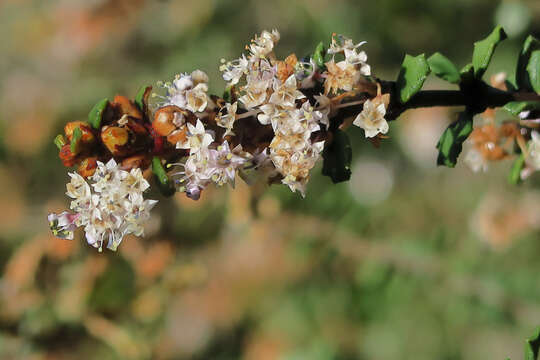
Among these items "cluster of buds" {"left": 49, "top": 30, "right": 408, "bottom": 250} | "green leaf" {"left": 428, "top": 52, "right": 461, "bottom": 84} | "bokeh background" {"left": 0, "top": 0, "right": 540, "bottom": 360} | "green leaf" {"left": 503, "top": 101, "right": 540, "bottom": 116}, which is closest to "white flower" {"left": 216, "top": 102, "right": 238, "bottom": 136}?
"cluster of buds" {"left": 49, "top": 30, "right": 408, "bottom": 250}

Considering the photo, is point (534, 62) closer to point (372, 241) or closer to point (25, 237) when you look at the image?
point (372, 241)

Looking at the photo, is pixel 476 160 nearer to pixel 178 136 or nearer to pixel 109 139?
pixel 178 136

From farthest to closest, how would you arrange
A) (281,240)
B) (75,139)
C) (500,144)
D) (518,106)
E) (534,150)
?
(281,240) < (500,144) < (534,150) < (518,106) < (75,139)

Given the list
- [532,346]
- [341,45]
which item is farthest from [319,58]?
[532,346]

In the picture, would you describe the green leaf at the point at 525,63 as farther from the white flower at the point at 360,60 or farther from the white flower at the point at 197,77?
the white flower at the point at 197,77

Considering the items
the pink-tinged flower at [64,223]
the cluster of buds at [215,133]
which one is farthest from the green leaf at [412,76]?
the pink-tinged flower at [64,223]

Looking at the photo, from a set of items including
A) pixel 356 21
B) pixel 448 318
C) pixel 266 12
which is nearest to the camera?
pixel 448 318

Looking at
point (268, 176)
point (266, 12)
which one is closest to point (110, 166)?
point (268, 176)
